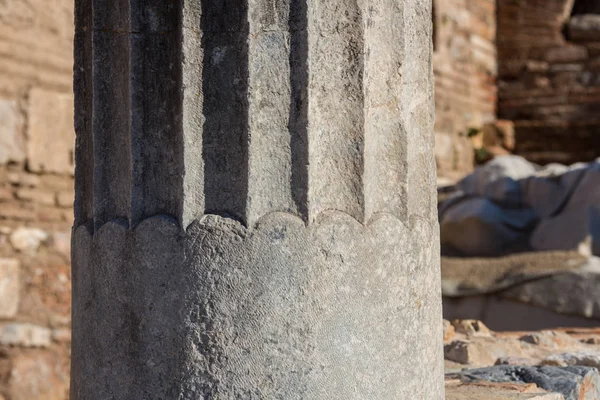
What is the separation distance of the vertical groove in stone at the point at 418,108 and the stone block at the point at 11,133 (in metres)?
3.57

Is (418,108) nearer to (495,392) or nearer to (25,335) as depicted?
(495,392)

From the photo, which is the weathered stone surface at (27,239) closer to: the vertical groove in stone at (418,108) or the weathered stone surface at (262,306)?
the weathered stone surface at (262,306)

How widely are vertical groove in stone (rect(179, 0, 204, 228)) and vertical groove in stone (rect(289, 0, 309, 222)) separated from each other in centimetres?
19

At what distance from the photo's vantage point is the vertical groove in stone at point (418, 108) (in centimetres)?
198

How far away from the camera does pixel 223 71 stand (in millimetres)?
1847

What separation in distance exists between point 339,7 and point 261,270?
0.56m

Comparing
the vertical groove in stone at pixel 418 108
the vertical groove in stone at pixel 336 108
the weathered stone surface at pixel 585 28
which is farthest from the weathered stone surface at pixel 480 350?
the weathered stone surface at pixel 585 28

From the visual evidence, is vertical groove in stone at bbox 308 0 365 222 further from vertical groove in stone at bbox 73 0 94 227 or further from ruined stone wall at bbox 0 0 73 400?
ruined stone wall at bbox 0 0 73 400

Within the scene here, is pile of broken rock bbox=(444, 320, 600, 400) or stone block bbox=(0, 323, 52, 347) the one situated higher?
pile of broken rock bbox=(444, 320, 600, 400)

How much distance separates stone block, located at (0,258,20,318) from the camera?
5.07 m

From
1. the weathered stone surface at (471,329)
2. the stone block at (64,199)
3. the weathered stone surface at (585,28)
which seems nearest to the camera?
the weathered stone surface at (471,329)

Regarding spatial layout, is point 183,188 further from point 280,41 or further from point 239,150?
point 280,41

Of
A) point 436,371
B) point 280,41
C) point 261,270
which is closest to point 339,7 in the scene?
point 280,41

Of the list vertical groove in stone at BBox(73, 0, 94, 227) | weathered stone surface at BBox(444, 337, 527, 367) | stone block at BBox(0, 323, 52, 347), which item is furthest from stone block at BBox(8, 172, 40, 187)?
vertical groove in stone at BBox(73, 0, 94, 227)
